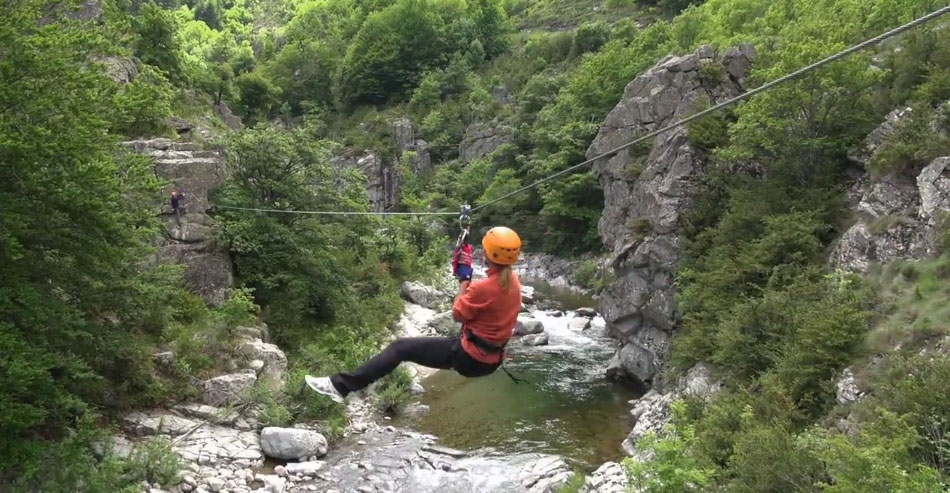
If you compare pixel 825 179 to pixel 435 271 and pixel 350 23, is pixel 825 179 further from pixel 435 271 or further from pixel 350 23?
pixel 350 23

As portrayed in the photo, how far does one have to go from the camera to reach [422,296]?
26.0 meters

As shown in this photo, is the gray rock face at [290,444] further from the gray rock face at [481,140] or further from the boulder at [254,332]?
the gray rock face at [481,140]

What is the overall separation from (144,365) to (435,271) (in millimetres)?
18193

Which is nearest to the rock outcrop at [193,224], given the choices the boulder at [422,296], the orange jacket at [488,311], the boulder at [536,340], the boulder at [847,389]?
the boulder at [536,340]

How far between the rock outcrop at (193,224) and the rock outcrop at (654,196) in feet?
35.1

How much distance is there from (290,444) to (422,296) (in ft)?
46.9

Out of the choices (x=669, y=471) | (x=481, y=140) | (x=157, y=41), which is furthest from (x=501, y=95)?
(x=669, y=471)

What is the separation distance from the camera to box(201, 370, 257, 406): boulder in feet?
42.6

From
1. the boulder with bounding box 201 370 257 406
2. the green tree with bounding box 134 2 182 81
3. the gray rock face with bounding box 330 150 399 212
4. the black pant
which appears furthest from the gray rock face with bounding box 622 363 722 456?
the gray rock face with bounding box 330 150 399 212

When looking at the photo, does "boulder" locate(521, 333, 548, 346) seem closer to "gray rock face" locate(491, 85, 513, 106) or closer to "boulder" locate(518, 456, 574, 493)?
"boulder" locate(518, 456, 574, 493)

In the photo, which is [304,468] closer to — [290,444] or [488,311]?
[290,444]

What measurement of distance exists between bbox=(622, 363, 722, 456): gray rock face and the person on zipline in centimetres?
732

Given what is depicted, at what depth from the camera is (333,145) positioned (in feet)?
66.8

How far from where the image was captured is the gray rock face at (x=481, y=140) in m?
50.4
